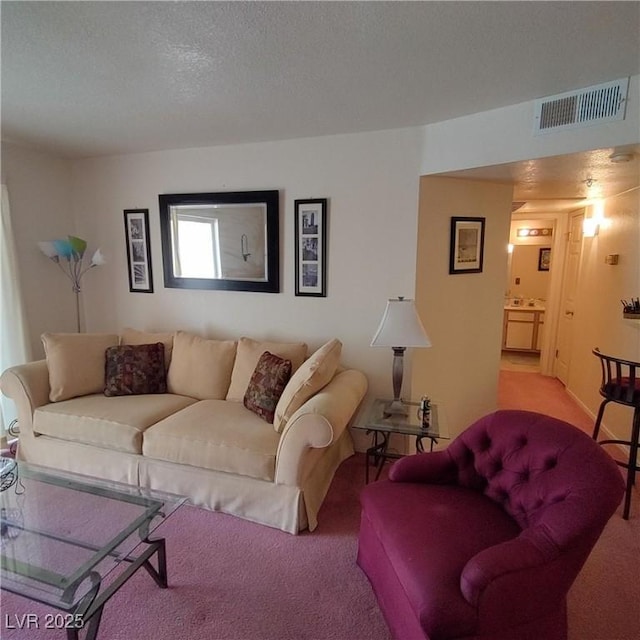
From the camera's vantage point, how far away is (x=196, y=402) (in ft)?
9.38

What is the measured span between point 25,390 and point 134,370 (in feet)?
2.28

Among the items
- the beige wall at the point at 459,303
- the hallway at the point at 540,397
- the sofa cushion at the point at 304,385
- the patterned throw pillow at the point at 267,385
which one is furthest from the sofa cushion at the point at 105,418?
the hallway at the point at 540,397

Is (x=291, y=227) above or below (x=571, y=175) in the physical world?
below

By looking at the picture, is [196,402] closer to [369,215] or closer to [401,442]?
[401,442]

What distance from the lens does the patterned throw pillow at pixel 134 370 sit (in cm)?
292

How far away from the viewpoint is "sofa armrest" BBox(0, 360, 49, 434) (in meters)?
2.72

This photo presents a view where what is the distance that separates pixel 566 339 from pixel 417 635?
4476 millimetres

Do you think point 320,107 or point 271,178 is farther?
point 271,178

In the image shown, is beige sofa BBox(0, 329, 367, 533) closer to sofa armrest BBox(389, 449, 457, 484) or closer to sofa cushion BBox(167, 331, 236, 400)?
sofa cushion BBox(167, 331, 236, 400)

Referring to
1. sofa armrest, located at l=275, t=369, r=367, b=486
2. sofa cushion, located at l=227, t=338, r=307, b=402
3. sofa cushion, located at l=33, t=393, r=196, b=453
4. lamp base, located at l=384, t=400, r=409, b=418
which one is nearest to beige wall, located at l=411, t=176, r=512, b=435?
lamp base, located at l=384, t=400, r=409, b=418

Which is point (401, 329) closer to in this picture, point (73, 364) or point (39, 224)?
point (73, 364)

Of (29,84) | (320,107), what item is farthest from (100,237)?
(320,107)

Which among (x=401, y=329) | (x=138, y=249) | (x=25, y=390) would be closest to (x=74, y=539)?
(x=25, y=390)

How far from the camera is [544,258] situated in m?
6.50
